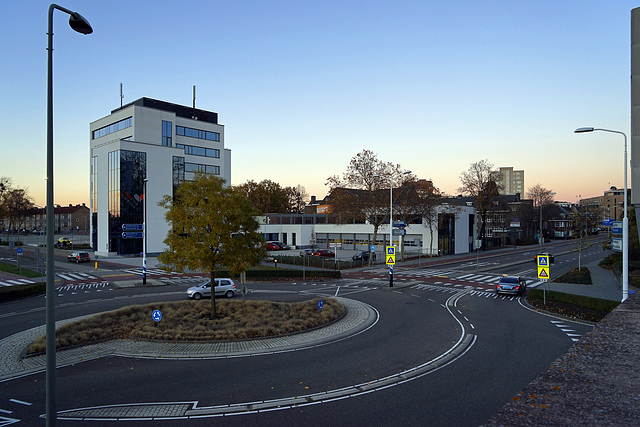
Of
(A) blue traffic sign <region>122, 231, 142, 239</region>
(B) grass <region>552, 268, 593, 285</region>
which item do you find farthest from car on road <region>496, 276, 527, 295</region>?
(A) blue traffic sign <region>122, 231, 142, 239</region>

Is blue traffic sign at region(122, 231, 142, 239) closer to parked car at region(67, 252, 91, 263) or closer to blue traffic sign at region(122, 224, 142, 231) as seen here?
blue traffic sign at region(122, 224, 142, 231)

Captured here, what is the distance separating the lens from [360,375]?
39.8ft

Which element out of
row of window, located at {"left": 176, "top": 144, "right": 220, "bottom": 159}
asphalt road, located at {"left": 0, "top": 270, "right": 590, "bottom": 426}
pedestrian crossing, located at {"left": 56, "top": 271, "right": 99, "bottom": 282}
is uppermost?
row of window, located at {"left": 176, "top": 144, "right": 220, "bottom": 159}

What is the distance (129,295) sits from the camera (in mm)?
28531

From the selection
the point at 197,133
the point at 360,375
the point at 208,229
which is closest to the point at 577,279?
the point at 360,375

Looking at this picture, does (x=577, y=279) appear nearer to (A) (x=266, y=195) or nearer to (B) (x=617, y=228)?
(B) (x=617, y=228)

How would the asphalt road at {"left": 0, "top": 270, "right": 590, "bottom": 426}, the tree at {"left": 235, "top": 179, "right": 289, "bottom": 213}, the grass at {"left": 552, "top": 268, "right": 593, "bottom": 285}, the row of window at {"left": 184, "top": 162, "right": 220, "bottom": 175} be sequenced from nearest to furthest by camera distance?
the asphalt road at {"left": 0, "top": 270, "right": 590, "bottom": 426}, the grass at {"left": 552, "top": 268, "right": 593, "bottom": 285}, the row of window at {"left": 184, "top": 162, "right": 220, "bottom": 175}, the tree at {"left": 235, "top": 179, "right": 289, "bottom": 213}

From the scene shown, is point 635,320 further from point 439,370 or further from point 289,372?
point 289,372

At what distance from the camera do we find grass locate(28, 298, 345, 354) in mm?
16312

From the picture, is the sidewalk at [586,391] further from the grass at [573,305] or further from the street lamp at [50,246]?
the grass at [573,305]

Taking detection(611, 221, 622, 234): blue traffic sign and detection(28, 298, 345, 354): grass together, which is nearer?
detection(28, 298, 345, 354): grass

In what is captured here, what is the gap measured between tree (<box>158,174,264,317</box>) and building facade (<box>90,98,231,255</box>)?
33262 mm

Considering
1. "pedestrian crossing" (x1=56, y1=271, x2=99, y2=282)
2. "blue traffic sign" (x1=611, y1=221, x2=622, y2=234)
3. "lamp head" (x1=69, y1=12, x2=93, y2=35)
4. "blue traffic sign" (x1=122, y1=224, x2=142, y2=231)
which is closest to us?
"lamp head" (x1=69, y1=12, x2=93, y2=35)

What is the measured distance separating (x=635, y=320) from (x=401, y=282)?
1020 inches
